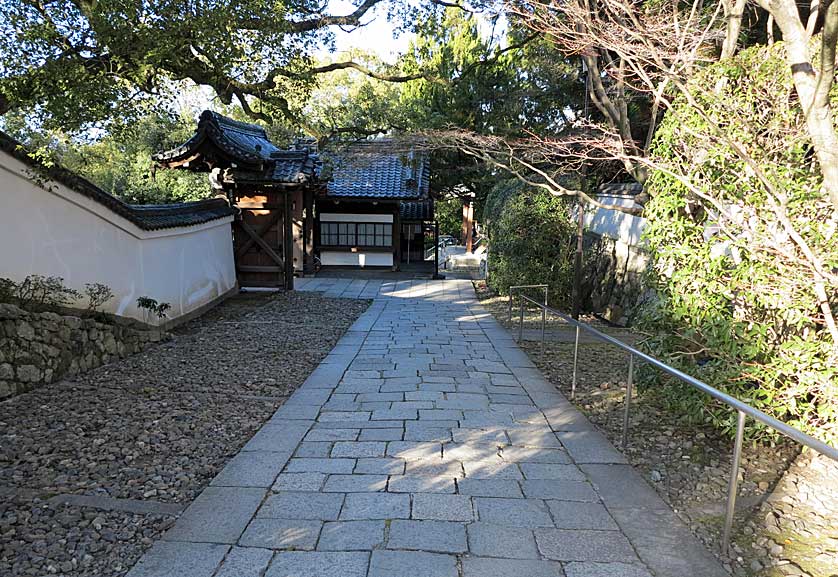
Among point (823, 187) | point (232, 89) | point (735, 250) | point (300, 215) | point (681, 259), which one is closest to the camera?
point (823, 187)

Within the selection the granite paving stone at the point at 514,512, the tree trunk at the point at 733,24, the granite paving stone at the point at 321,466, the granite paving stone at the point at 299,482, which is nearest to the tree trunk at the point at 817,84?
the tree trunk at the point at 733,24

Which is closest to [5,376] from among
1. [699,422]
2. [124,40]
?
[124,40]

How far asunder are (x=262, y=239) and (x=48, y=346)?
757 cm

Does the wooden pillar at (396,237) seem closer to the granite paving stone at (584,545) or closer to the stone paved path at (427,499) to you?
the stone paved path at (427,499)

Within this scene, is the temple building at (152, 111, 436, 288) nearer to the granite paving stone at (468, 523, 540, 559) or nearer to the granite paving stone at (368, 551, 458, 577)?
the granite paving stone at (468, 523, 540, 559)

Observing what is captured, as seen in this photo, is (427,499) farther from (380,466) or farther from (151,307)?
(151,307)

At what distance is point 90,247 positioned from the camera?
6.52 metres

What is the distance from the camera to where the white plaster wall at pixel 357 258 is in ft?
64.8

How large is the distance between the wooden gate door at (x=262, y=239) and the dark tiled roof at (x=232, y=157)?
0.66 m

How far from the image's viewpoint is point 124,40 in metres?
5.50

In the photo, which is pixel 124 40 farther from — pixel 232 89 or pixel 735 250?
pixel 735 250

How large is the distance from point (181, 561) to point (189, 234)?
25.9ft

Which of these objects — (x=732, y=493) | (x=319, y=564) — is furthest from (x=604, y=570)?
(x=319, y=564)

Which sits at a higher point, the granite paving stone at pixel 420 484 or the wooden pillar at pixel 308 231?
the wooden pillar at pixel 308 231
